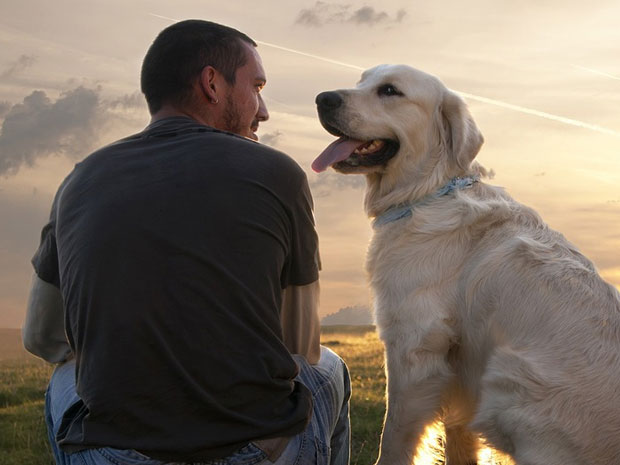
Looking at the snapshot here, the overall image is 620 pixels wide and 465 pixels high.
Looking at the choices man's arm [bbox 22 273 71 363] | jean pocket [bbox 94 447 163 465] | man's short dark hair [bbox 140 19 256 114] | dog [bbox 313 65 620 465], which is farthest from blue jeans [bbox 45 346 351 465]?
man's short dark hair [bbox 140 19 256 114]

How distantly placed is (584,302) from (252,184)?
183 cm

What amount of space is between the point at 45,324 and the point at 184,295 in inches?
48.1

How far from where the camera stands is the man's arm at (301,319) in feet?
10.5

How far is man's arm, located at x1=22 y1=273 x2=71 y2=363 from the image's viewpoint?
11.4ft

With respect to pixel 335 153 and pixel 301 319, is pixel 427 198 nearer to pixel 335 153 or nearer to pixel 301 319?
pixel 335 153

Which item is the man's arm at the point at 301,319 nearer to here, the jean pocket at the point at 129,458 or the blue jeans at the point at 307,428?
the blue jeans at the point at 307,428

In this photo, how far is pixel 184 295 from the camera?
8.86 feet

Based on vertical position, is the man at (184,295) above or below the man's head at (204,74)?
below

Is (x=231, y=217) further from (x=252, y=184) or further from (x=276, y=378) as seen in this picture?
(x=276, y=378)

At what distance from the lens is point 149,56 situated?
11.6 ft

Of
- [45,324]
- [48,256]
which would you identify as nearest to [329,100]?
[48,256]

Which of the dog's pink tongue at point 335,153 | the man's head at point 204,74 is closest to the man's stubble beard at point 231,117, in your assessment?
the man's head at point 204,74

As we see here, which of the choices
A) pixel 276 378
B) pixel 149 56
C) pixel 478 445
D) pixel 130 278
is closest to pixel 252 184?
pixel 130 278

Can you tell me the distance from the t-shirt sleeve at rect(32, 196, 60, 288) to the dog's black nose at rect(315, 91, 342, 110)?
190cm
